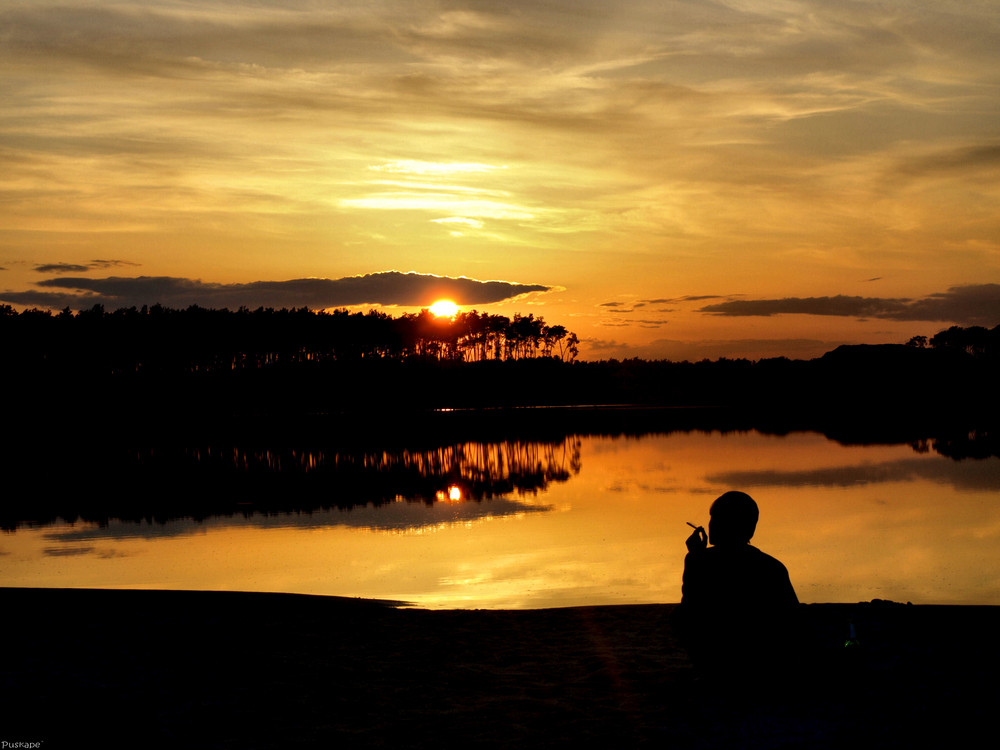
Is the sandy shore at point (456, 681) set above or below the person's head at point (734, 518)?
below

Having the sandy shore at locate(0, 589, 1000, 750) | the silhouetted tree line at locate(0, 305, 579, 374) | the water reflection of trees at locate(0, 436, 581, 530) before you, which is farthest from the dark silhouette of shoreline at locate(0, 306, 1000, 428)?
the sandy shore at locate(0, 589, 1000, 750)

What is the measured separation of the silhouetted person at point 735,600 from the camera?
636 centimetres

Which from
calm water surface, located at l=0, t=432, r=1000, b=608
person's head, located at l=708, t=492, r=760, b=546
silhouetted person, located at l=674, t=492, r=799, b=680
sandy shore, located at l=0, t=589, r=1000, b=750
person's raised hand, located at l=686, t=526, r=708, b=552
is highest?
person's head, located at l=708, t=492, r=760, b=546

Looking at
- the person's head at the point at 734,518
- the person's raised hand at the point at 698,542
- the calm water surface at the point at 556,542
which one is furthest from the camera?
the calm water surface at the point at 556,542

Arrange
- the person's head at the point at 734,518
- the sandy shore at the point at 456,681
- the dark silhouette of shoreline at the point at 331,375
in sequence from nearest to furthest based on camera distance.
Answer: the person's head at the point at 734,518 < the sandy shore at the point at 456,681 < the dark silhouette of shoreline at the point at 331,375

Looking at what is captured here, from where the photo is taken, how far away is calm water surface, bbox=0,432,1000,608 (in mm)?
17469

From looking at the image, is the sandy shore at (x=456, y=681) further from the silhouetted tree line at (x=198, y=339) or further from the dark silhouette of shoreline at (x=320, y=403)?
the silhouetted tree line at (x=198, y=339)

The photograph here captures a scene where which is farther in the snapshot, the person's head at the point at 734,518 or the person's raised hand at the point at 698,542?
the person's raised hand at the point at 698,542

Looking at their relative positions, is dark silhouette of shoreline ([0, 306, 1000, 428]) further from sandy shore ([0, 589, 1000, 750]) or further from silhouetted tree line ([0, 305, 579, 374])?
sandy shore ([0, 589, 1000, 750])

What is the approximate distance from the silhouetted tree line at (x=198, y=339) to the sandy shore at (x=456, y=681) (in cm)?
15330

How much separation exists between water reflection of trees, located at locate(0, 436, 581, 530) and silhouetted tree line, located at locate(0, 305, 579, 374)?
103 m

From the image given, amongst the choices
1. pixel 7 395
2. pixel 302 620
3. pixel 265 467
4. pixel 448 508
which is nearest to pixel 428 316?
pixel 7 395

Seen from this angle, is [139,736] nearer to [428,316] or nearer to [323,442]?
[323,442]

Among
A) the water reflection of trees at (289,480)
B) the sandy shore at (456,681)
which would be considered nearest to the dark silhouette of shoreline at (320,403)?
the water reflection of trees at (289,480)
